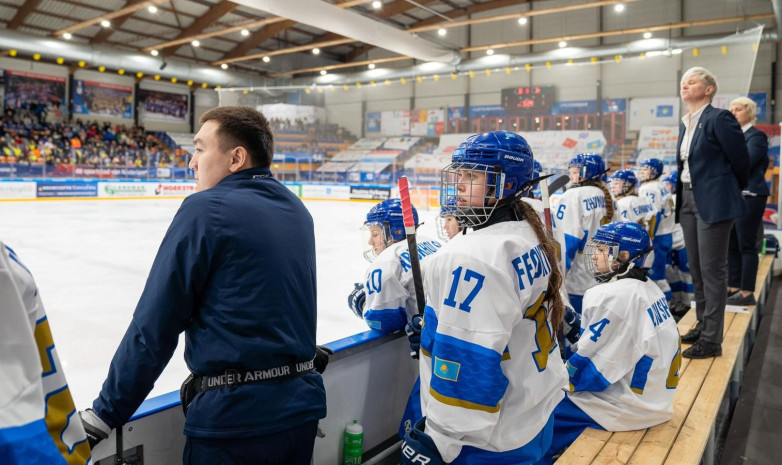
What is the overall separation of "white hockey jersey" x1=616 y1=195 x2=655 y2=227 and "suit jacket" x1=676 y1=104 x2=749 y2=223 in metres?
1.34

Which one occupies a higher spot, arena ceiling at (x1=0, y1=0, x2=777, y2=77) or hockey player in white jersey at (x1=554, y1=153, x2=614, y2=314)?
arena ceiling at (x1=0, y1=0, x2=777, y2=77)

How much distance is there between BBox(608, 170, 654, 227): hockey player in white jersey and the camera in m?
4.38

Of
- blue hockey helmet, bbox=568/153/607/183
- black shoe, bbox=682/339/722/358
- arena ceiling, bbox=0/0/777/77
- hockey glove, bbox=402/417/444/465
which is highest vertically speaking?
arena ceiling, bbox=0/0/777/77

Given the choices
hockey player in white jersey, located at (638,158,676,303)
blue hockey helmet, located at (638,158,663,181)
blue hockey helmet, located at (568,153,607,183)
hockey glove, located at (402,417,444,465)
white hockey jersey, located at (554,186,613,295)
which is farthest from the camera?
blue hockey helmet, located at (638,158,663,181)

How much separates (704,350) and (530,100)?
1280cm

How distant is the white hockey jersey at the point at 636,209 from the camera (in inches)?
172

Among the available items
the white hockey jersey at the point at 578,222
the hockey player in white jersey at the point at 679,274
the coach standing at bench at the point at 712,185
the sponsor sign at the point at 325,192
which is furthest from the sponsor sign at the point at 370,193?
the coach standing at bench at the point at 712,185

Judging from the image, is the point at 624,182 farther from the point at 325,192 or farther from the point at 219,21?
the point at 219,21

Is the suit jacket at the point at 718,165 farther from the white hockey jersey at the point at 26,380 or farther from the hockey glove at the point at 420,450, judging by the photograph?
the white hockey jersey at the point at 26,380

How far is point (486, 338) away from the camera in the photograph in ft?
3.94

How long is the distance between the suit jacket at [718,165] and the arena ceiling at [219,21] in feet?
35.0

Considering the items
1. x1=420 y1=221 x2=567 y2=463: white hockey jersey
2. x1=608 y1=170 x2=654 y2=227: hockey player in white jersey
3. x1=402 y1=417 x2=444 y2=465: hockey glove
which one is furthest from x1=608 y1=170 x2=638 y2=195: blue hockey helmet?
x1=402 y1=417 x2=444 y2=465: hockey glove

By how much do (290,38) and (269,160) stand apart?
69.0 ft

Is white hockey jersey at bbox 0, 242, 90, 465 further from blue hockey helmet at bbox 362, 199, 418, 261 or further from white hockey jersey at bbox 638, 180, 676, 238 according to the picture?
white hockey jersey at bbox 638, 180, 676, 238
